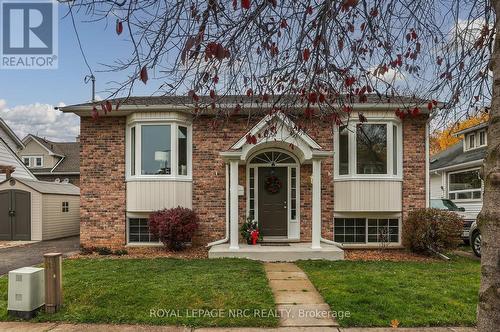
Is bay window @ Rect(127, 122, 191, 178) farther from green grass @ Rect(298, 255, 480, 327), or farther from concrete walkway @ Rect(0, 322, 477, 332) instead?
concrete walkway @ Rect(0, 322, 477, 332)

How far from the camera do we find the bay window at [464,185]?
19.3 meters

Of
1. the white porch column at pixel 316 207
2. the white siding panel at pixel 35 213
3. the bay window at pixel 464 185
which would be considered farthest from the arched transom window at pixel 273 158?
the bay window at pixel 464 185

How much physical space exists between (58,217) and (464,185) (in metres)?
18.8

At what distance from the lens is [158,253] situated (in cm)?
1117

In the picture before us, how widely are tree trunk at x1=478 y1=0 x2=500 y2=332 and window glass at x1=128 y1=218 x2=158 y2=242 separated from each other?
1049 centimetres

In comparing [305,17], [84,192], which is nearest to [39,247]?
[84,192]

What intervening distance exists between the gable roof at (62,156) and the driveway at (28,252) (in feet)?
62.2

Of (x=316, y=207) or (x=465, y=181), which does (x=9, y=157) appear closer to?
(x=316, y=207)

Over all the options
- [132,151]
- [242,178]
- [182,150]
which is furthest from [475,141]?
[132,151]

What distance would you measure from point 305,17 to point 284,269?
608 cm

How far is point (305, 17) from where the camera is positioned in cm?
407

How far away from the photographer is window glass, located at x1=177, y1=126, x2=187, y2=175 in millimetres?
11867

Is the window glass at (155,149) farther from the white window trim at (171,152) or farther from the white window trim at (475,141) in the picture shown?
the white window trim at (475,141)

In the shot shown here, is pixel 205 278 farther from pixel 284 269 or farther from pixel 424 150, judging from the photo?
pixel 424 150
